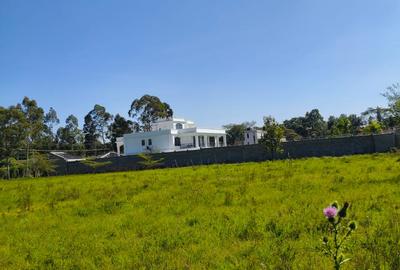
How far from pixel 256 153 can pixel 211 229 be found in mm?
30235

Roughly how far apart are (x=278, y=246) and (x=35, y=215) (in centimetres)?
807

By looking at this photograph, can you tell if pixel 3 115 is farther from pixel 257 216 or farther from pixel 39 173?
pixel 257 216

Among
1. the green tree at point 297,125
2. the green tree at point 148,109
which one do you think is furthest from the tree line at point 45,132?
the green tree at point 297,125

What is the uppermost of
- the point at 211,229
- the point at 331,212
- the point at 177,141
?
the point at 177,141

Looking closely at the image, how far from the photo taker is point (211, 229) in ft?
23.1

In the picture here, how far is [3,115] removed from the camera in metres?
58.8

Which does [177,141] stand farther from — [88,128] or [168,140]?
[88,128]

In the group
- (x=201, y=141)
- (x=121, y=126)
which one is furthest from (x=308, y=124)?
(x=201, y=141)

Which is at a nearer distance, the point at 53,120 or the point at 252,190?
the point at 252,190

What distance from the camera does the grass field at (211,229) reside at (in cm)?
515

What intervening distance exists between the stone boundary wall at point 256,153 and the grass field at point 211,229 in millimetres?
20039

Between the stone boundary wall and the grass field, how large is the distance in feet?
65.7

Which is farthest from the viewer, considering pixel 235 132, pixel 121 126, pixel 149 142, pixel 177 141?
pixel 235 132

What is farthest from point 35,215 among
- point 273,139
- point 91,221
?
point 273,139
